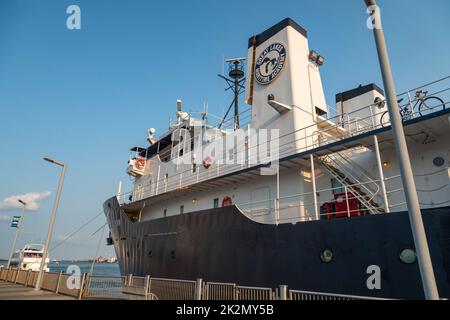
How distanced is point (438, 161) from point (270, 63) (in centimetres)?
820

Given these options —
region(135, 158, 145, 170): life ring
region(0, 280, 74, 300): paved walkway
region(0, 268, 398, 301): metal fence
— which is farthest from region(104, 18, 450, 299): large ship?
region(0, 280, 74, 300): paved walkway

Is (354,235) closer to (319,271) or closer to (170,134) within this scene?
(319,271)

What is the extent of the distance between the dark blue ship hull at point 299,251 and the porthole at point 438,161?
2.28 meters

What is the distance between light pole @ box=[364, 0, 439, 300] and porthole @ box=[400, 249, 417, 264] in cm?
246

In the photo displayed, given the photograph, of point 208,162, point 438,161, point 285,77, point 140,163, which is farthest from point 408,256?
point 140,163

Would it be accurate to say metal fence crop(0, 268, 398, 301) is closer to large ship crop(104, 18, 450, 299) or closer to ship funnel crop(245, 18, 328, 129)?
large ship crop(104, 18, 450, 299)

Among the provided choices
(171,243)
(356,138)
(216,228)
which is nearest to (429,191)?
(356,138)

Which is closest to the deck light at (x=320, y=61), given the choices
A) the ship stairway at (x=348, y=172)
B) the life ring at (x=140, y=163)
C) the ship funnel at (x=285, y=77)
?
the ship funnel at (x=285, y=77)

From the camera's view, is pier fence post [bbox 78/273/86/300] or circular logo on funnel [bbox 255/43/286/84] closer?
pier fence post [bbox 78/273/86/300]

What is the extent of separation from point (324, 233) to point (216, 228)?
13.2ft

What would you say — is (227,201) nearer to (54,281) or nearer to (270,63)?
(270,63)

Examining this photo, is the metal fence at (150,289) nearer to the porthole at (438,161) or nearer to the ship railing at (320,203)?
the ship railing at (320,203)

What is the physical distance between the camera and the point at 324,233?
8195 millimetres

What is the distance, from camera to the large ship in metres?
7.37
